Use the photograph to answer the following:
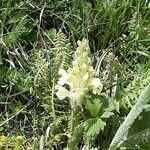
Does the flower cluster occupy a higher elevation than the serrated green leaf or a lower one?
higher

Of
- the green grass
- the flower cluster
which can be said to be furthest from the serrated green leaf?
the flower cluster

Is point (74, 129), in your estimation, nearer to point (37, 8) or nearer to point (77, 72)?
point (77, 72)

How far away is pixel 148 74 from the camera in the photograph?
8.80 feet

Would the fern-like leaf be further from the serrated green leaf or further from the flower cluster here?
the flower cluster

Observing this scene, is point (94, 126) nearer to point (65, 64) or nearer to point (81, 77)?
point (81, 77)

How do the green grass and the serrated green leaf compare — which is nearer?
the serrated green leaf

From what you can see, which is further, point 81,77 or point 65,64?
point 65,64

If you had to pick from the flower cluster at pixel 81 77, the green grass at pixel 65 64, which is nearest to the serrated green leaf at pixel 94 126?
the green grass at pixel 65 64

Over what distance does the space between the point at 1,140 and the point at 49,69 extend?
0.45 meters

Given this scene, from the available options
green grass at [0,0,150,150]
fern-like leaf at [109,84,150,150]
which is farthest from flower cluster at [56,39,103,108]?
fern-like leaf at [109,84,150,150]

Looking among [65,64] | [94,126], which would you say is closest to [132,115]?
[94,126]

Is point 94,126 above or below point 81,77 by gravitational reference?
below

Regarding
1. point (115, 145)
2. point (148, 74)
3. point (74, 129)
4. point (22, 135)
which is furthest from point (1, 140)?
point (148, 74)

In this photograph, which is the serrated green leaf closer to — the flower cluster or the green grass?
the green grass
